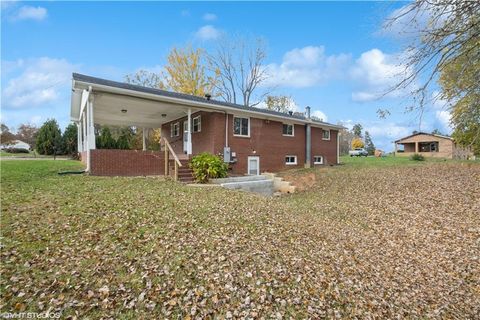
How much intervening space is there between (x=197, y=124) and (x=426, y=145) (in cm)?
4195

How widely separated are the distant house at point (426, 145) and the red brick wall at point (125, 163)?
1521 inches

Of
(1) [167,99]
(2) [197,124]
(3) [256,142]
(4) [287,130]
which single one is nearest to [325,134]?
(4) [287,130]

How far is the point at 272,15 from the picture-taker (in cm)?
1155

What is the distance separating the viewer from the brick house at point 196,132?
10281mm

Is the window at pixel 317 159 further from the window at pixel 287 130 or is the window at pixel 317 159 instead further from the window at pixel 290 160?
the window at pixel 287 130

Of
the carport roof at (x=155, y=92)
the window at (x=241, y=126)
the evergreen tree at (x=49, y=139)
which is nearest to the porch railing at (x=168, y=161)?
the carport roof at (x=155, y=92)

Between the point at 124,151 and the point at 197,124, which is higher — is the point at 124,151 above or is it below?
below

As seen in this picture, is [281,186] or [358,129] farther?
[358,129]

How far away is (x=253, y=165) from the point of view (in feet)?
48.9

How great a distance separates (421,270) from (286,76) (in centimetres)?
2910

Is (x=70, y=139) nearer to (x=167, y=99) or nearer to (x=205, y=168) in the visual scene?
(x=167, y=99)

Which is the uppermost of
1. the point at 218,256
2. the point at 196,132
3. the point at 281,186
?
the point at 196,132

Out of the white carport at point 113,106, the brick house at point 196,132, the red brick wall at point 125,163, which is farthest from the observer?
the brick house at point 196,132

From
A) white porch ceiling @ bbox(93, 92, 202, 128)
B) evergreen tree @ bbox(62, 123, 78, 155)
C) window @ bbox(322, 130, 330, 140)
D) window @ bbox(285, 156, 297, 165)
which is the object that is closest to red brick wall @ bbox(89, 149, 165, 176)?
white porch ceiling @ bbox(93, 92, 202, 128)
